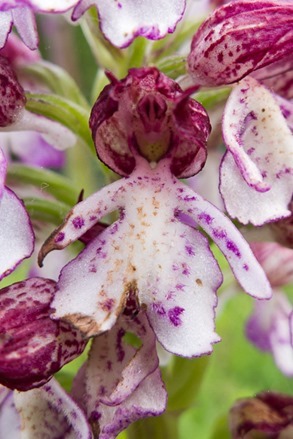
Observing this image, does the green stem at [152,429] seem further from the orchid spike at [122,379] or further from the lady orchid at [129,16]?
the lady orchid at [129,16]

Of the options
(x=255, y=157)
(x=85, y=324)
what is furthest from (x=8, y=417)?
(x=255, y=157)

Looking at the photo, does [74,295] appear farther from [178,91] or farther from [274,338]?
[274,338]

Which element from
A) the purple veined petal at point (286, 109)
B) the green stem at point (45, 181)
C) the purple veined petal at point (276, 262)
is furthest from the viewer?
the purple veined petal at point (276, 262)

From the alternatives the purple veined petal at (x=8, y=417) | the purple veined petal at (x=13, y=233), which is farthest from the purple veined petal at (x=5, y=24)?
the purple veined petal at (x=8, y=417)

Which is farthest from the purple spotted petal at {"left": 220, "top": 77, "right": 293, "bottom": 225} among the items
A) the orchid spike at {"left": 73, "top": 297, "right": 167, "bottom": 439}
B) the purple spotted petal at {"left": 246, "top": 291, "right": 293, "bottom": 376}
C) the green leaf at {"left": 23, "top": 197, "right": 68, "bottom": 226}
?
the purple spotted petal at {"left": 246, "top": 291, "right": 293, "bottom": 376}

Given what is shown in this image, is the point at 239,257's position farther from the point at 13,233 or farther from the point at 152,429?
the point at 152,429

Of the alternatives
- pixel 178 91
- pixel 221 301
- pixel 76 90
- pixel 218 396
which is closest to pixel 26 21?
pixel 178 91
